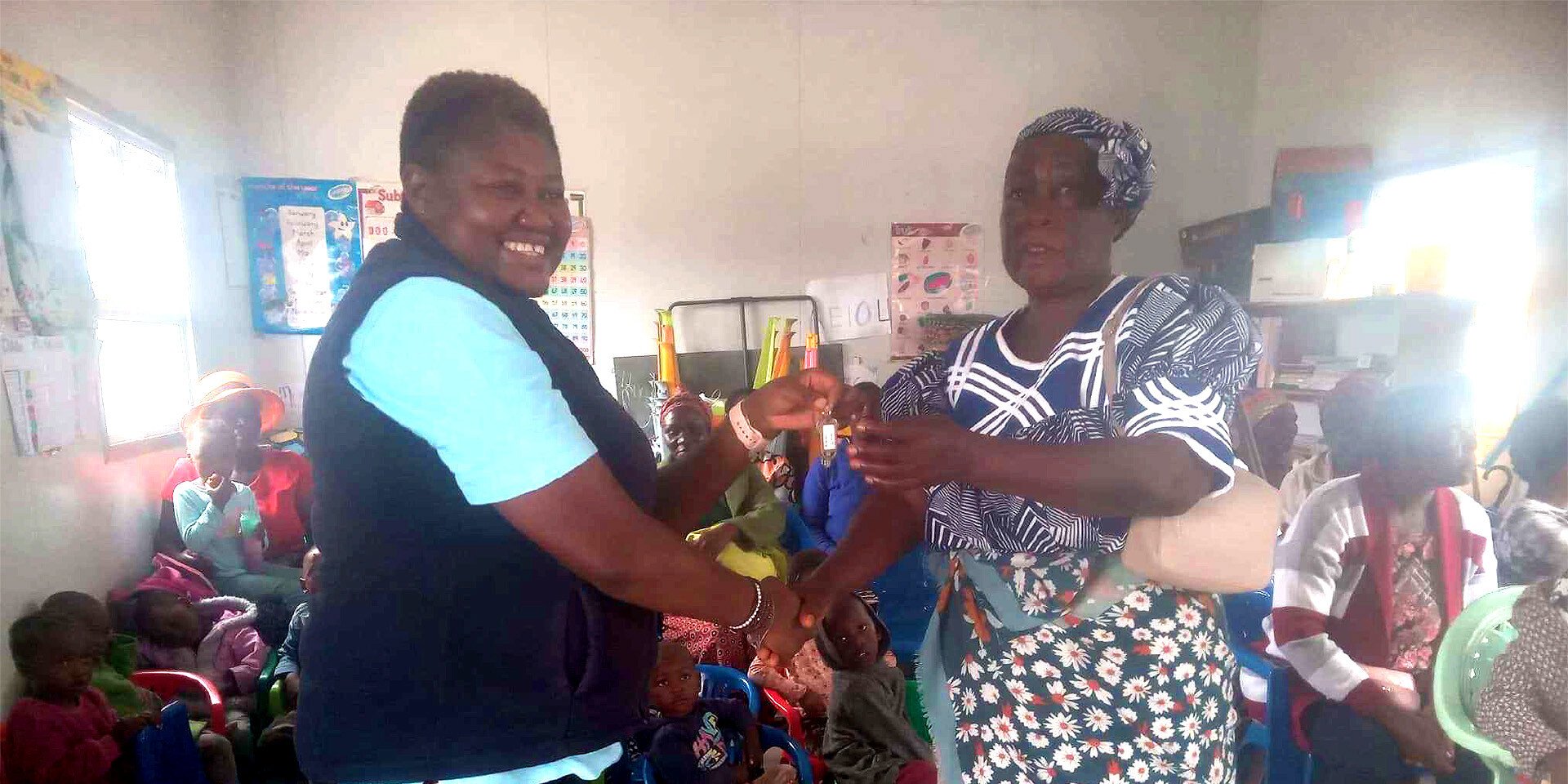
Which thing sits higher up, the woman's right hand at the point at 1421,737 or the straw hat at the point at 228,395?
the straw hat at the point at 228,395

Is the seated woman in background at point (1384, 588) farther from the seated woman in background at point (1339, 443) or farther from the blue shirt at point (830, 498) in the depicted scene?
the blue shirt at point (830, 498)

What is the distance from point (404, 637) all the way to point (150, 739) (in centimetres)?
200

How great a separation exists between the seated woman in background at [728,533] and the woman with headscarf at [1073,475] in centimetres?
166

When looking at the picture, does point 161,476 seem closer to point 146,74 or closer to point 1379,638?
point 146,74

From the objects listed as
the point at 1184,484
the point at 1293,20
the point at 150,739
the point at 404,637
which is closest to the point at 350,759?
the point at 404,637

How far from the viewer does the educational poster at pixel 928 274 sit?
425 cm

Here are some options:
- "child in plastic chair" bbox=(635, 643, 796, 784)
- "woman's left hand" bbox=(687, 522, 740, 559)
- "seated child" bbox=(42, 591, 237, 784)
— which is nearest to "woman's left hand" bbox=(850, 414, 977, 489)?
"child in plastic chair" bbox=(635, 643, 796, 784)

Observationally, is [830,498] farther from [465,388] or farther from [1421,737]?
[465,388]

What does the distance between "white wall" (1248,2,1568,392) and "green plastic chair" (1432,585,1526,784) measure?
0.95m

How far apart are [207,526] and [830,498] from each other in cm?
257

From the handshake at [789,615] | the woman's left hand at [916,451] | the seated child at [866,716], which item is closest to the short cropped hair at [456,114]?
the woman's left hand at [916,451]

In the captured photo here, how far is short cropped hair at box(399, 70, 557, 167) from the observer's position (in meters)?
0.88

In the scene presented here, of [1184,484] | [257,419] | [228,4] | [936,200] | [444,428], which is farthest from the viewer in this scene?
[936,200]

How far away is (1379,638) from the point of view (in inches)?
69.3
